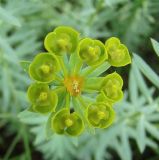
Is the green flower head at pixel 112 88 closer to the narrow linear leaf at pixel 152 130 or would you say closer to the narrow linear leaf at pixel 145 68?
the narrow linear leaf at pixel 145 68

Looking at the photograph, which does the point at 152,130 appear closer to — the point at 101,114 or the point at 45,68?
the point at 101,114

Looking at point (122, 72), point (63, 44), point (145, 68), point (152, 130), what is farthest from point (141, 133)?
point (63, 44)

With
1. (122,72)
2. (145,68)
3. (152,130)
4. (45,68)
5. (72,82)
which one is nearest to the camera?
(45,68)

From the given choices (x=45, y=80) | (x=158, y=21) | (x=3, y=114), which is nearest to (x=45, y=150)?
(x=3, y=114)

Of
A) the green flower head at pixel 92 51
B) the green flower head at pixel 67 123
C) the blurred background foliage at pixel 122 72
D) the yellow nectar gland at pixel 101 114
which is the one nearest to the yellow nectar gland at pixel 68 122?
the green flower head at pixel 67 123

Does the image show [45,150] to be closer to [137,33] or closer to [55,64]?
[137,33]

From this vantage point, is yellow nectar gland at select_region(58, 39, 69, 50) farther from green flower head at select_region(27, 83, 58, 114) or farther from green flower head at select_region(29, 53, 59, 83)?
green flower head at select_region(27, 83, 58, 114)
